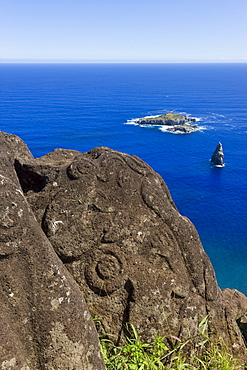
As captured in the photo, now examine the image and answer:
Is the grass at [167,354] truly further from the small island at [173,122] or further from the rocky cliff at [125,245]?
the small island at [173,122]

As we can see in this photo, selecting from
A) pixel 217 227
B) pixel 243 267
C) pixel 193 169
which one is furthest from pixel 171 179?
pixel 243 267

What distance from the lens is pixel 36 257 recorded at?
210 inches

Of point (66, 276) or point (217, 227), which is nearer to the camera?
point (66, 276)

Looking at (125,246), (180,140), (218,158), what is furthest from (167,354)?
(180,140)

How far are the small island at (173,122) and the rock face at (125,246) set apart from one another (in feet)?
308

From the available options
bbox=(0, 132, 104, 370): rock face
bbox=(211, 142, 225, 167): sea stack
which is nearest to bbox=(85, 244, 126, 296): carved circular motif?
bbox=(0, 132, 104, 370): rock face

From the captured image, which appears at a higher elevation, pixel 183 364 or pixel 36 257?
pixel 36 257

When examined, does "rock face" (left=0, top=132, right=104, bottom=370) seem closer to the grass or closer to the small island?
the grass

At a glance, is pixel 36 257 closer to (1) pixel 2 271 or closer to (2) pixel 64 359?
(1) pixel 2 271

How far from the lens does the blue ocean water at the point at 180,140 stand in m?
45.9

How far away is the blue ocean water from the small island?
3.67 metres

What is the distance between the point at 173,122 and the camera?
349 feet

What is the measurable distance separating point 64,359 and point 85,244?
2.45 metres

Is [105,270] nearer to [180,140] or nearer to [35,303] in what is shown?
[35,303]
